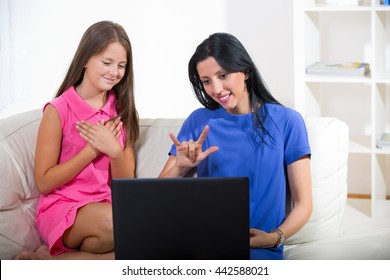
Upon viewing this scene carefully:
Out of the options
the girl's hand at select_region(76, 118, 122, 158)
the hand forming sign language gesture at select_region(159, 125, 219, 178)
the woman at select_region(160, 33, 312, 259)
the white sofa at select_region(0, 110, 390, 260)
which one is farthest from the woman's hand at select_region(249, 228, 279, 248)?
the girl's hand at select_region(76, 118, 122, 158)

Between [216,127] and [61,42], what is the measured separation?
2.03 metres

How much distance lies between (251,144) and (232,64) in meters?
0.21

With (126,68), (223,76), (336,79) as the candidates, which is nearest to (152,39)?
(336,79)

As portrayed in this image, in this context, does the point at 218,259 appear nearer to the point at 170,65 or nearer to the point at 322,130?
the point at 322,130

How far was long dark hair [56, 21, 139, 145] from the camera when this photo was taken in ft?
6.82

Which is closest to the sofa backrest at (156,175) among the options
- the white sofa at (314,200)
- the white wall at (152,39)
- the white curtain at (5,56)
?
the white sofa at (314,200)

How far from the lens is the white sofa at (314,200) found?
1.89 m

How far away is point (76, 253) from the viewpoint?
1987mm

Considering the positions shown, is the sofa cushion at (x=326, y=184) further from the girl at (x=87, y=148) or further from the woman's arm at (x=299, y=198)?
the girl at (x=87, y=148)

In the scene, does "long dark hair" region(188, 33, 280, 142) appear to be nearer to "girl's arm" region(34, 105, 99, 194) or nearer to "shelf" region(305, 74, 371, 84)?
"girl's arm" region(34, 105, 99, 194)

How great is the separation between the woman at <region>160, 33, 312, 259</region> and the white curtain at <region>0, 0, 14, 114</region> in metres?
1.98

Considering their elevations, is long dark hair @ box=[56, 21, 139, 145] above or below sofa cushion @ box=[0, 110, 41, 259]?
above

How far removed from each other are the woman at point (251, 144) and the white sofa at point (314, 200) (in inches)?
3.4
